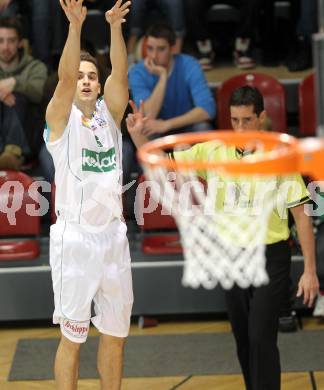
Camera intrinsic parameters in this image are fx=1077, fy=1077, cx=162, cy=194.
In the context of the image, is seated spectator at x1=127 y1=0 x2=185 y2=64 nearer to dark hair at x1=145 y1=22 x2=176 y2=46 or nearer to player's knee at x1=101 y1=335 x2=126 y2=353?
dark hair at x1=145 y1=22 x2=176 y2=46

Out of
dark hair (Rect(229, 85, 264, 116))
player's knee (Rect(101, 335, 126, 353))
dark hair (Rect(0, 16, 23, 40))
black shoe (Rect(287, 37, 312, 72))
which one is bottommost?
player's knee (Rect(101, 335, 126, 353))

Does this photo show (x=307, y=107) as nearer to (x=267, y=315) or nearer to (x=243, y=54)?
(x=243, y=54)

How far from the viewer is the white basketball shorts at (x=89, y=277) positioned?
564cm

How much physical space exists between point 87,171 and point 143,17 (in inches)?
160

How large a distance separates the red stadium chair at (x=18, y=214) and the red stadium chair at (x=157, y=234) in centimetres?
76

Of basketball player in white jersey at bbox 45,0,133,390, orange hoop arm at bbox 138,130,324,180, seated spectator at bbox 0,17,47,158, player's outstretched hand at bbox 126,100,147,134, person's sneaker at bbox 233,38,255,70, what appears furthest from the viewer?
person's sneaker at bbox 233,38,255,70

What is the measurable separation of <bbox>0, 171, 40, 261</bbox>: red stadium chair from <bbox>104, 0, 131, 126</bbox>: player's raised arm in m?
2.11

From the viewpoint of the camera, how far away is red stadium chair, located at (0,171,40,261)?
25.2 feet

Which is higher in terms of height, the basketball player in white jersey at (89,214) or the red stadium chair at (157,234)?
the basketball player in white jersey at (89,214)

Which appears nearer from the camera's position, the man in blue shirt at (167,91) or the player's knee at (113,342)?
the player's knee at (113,342)

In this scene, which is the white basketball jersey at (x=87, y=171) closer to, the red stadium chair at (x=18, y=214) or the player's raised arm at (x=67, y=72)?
the player's raised arm at (x=67, y=72)

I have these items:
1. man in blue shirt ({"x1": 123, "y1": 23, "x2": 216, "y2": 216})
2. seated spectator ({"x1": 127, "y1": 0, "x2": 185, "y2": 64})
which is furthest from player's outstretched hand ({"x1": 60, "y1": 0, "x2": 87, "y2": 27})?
seated spectator ({"x1": 127, "y1": 0, "x2": 185, "y2": 64})

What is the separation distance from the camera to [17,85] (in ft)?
27.1

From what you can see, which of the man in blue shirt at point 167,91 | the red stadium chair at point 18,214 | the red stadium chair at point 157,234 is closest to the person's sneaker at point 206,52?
the man in blue shirt at point 167,91
